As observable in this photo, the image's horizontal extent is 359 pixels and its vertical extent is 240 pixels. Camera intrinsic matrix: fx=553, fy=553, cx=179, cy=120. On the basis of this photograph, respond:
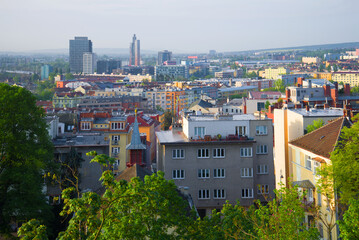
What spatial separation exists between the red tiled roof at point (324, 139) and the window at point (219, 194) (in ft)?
19.4

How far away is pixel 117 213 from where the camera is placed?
13.1 meters

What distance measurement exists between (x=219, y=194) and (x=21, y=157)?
35.1 ft

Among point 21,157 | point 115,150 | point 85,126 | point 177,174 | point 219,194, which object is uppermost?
point 21,157

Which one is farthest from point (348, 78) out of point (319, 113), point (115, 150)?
point (319, 113)

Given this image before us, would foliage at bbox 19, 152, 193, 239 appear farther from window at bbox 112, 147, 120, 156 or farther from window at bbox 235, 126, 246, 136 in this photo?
window at bbox 112, 147, 120, 156

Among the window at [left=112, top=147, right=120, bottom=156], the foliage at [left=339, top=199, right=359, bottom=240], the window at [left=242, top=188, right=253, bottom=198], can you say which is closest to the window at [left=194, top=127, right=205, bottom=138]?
the window at [left=242, top=188, right=253, bottom=198]

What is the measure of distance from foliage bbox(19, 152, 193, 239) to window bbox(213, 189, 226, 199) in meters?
14.2

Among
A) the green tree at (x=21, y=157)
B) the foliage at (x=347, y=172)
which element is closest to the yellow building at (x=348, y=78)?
the green tree at (x=21, y=157)

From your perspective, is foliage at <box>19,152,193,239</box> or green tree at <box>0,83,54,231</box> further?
green tree at <box>0,83,54,231</box>

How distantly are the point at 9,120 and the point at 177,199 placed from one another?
1238 centimetres

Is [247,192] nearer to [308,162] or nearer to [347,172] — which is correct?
[308,162]

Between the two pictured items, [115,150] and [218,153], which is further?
[115,150]

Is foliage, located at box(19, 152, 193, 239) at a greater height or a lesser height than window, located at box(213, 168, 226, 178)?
greater

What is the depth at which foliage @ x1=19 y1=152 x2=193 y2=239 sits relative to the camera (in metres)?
11.5
